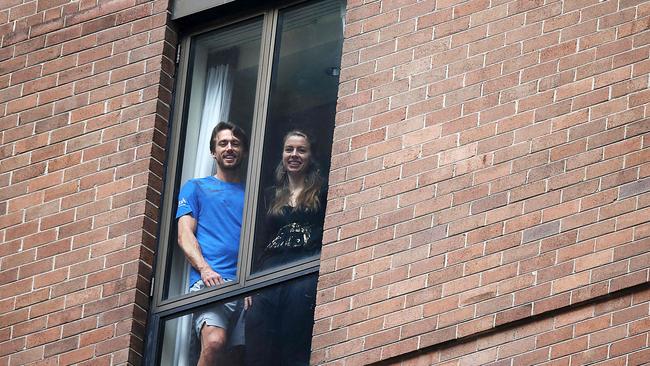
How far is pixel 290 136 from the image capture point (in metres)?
12.5

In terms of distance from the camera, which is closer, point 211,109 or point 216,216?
point 216,216

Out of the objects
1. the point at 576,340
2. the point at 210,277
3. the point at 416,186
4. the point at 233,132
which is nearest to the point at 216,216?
the point at 210,277

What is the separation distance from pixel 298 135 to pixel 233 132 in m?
0.54

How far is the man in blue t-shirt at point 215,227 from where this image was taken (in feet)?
40.1

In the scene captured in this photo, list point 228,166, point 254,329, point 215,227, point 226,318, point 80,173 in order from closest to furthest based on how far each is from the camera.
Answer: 1. point 254,329
2. point 226,318
3. point 215,227
4. point 228,166
5. point 80,173

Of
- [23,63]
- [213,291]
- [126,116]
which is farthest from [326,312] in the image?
[23,63]

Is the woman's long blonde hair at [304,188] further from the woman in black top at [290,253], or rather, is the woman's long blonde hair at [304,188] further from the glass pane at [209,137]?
the glass pane at [209,137]

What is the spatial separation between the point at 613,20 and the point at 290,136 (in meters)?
2.33

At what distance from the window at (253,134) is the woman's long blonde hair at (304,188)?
3cm

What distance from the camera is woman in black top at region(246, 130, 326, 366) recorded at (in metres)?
11.8

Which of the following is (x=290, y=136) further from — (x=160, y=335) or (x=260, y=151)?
(x=160, y=335)

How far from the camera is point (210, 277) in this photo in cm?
1242

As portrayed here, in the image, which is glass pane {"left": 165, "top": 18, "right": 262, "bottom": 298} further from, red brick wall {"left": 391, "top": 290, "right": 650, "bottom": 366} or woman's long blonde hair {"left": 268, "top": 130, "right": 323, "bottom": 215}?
red brick wall {"left": 391, "top": 290, "right": 650, "bottom": 366}

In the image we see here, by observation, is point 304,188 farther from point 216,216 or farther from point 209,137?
point 209,137
